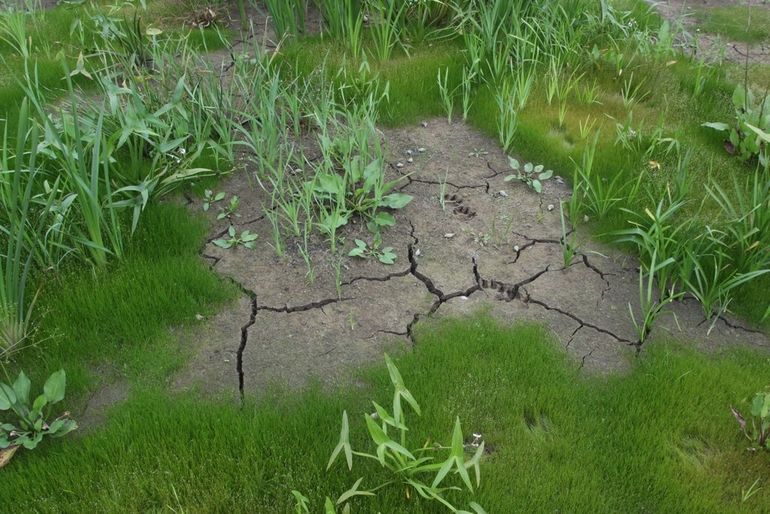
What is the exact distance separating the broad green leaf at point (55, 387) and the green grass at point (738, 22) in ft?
14.8

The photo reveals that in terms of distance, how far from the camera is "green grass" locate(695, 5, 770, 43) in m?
4.48

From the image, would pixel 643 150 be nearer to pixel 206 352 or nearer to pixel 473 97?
pixel 473 97

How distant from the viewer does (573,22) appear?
3.84 metres

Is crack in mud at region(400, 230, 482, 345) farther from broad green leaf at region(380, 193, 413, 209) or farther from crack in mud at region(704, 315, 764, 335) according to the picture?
crack in mud at region(704, 315, 764, 335)

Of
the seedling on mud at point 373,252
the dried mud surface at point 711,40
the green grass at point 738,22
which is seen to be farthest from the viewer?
the green grass at point 738,22

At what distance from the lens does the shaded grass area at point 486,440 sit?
1780mm

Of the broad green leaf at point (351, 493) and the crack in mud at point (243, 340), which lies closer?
the broad green leaf at point (351, 493)

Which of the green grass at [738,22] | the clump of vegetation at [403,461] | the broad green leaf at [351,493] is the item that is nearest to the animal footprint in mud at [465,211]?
the clump of vegetation at [403,461]

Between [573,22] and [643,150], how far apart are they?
43.9 inches

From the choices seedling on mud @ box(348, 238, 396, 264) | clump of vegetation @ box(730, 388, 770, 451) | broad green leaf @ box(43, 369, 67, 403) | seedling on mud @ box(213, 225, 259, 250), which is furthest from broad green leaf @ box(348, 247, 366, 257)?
clump of vegetation @ box(730, 388, 770, 451)

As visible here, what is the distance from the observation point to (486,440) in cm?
197

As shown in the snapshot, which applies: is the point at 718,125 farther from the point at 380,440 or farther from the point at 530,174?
the point at 380,440

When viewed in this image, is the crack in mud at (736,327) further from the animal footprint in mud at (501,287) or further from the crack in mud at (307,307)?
the crack in mud at (307,307)

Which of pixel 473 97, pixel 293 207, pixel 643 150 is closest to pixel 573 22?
pixel 473 97
